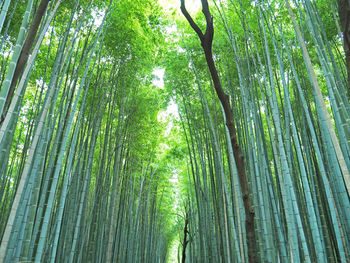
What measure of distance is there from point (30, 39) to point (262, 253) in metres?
3.32

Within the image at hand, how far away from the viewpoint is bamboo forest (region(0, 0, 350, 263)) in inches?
81.8

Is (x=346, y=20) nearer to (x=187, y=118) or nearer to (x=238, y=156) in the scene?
(x=238, y=156)

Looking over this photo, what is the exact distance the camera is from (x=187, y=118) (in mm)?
4617

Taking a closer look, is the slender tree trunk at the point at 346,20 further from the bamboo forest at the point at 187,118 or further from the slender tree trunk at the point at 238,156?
the slender tree trunk at the point at 238,156

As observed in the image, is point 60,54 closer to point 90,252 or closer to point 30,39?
point 30,39

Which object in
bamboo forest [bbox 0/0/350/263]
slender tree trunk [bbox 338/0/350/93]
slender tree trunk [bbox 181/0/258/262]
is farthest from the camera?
bamboo forest [bbox 0/0/350/263]

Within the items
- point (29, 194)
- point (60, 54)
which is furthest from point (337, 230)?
point (60, 54)

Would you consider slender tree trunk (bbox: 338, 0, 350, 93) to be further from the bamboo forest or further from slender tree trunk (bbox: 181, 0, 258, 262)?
slender tree trunk (bbox: 181, 0, 258, 262)

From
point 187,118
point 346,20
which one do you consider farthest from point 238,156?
point 187,118

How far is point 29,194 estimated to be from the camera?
8.61ft

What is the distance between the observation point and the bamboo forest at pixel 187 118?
208cm

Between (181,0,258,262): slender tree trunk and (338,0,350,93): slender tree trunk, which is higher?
(338,0,350,93): slender tree trunk

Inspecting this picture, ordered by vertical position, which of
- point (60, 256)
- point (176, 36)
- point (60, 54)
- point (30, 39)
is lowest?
point (60, 256)

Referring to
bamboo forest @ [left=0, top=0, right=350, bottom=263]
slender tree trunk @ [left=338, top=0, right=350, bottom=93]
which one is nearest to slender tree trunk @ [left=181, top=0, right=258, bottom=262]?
bamboo forest @ [left=0, top=0, right=350, bottom=263]
